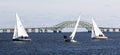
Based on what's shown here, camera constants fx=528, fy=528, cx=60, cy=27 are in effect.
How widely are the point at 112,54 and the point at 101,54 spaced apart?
197 cm

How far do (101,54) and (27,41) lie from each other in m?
59.1

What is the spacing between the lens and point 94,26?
168750 mm

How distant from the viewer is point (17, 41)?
147 m

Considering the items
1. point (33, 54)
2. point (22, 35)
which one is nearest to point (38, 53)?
point (33, 54)

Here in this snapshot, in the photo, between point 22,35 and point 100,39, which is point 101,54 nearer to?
point 22,35

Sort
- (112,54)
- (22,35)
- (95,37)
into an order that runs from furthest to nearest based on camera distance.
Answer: (95,37), (22,35), (112,54)

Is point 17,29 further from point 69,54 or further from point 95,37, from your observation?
point 69,54

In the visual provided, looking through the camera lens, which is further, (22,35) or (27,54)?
(22,35)

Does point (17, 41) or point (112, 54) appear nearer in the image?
point (112, 54)

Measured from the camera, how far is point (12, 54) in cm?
9350

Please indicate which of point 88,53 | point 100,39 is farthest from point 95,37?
point 88,53

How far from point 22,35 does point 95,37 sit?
29.6 m

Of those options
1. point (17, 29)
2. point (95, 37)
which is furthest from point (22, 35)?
point (95, 37)

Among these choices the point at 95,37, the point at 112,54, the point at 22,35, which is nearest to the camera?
the point at 112,54
